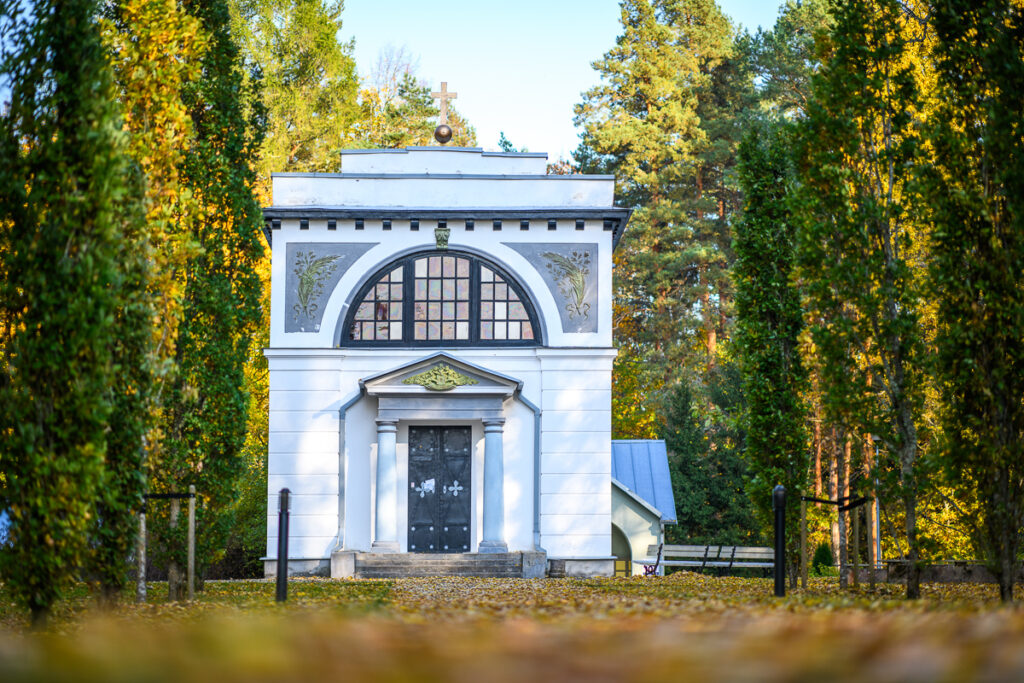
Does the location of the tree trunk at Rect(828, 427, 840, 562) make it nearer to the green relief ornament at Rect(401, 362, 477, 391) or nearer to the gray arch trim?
the gray arch trim

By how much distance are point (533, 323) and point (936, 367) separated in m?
10.2

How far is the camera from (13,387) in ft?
28.3

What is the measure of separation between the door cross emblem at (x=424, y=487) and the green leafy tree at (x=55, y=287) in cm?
1055

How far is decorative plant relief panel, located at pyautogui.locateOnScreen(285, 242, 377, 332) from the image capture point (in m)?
19.4

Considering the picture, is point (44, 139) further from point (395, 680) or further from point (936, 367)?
point (936, 367)

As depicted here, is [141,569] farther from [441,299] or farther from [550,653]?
[441,299]

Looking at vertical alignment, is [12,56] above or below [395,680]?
above

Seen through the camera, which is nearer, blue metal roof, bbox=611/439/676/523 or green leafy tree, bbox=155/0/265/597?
green leafy tree, bbox=155/0/265/597

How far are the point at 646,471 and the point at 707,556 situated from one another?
3090 mm

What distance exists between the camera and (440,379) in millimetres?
19031

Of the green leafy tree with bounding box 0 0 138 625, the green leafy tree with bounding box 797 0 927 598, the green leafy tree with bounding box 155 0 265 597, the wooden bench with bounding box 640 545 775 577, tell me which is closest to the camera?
the green leafy tree with bounding box 0 0 138 625

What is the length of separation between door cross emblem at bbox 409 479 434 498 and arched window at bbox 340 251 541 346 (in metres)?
2.56

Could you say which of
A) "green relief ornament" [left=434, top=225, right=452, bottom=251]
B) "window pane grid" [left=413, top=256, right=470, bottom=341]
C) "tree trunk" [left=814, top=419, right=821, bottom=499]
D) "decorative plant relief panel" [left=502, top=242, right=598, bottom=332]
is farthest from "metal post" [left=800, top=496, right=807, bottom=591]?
"tree trunk" [left=814, top=419, right=821, bottom=499]

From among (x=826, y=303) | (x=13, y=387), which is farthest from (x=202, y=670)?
(x=826, y=303)
